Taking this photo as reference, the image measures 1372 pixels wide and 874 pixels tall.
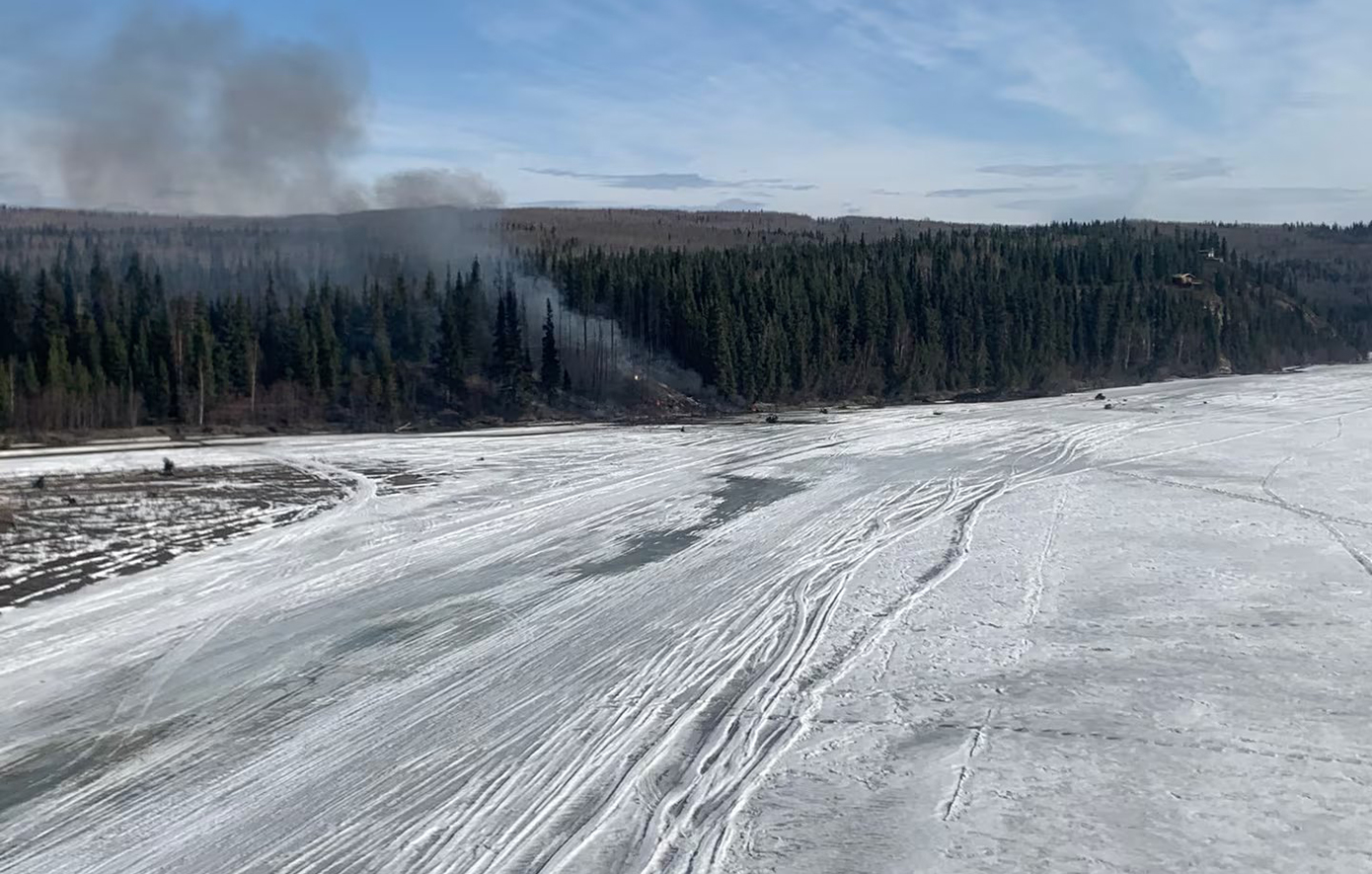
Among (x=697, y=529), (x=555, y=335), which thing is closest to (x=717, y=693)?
(x=697, y=529)

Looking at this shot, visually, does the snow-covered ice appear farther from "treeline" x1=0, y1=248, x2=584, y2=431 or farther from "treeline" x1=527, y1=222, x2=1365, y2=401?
"treeline" x1=527, y1=222, x2=1365, y2=401

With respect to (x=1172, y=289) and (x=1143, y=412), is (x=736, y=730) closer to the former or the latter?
(x=1143, y=412)

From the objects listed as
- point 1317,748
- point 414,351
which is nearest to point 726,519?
point 1317,748

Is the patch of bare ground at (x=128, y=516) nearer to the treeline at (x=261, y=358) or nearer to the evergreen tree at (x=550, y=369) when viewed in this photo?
the treeline at (x=261, y=358)

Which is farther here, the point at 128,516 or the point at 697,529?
the point at 128,516

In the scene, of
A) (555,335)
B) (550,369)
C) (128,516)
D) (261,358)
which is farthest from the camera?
(555,335)

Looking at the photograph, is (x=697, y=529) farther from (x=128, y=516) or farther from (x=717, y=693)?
(x=128, y=516)

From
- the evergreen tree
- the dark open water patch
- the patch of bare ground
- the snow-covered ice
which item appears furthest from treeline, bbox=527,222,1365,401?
the snow-covered ice
